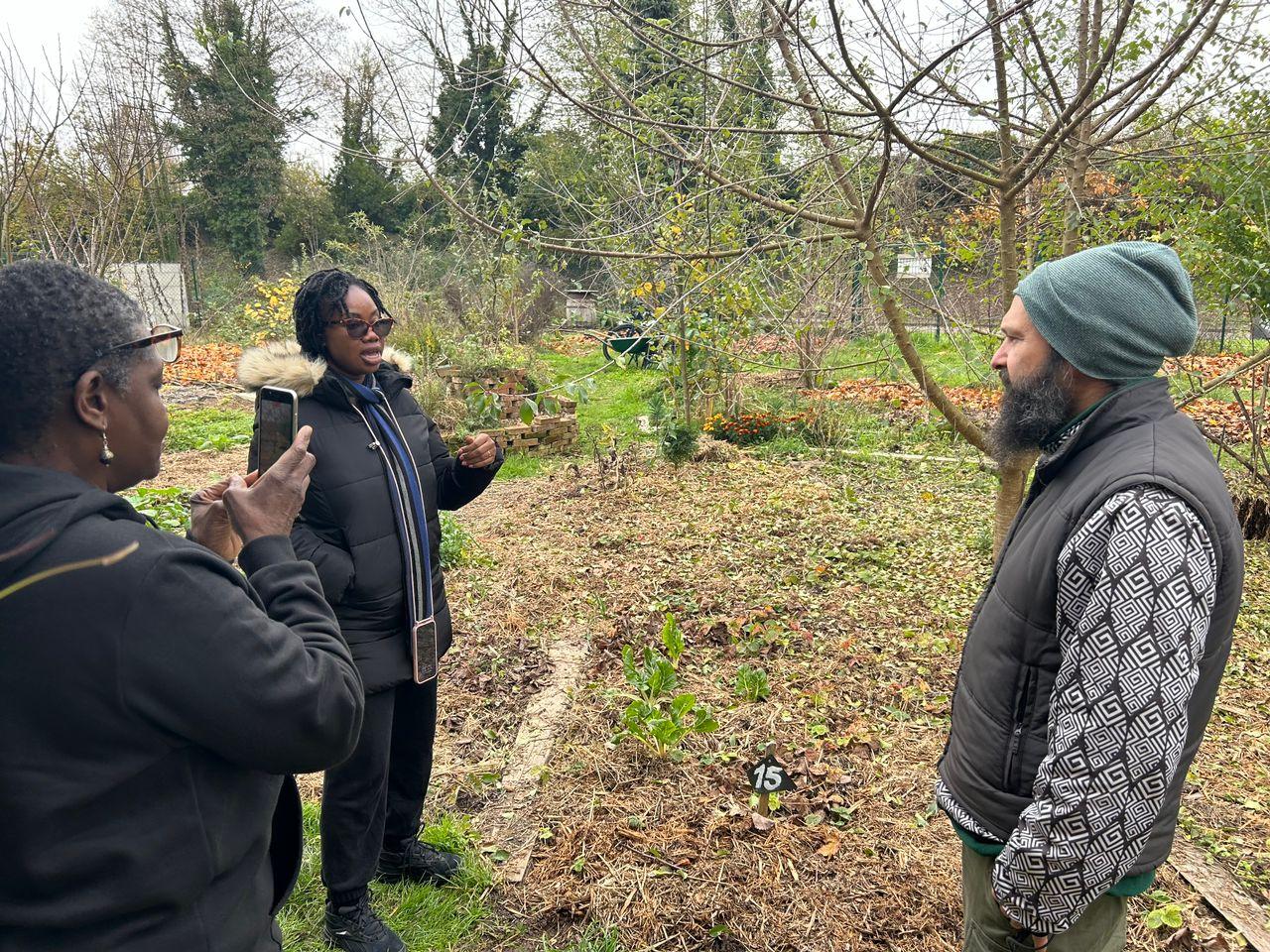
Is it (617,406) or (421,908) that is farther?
(617,406)

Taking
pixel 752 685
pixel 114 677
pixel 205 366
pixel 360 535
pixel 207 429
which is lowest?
pixel 752 685

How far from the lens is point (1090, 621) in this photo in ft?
4.41

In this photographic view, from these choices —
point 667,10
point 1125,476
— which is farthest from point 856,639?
point 667,10

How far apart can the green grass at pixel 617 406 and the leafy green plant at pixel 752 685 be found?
5.15 m

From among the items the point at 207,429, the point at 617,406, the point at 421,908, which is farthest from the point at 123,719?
the point at 617,406

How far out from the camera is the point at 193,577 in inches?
46.2

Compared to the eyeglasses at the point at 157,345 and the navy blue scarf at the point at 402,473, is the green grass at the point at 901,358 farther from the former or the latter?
the eyeglasses at the point at 157,345

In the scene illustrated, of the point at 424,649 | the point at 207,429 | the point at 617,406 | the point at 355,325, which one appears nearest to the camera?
the point at 355,325

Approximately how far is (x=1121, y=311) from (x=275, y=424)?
1725 mm

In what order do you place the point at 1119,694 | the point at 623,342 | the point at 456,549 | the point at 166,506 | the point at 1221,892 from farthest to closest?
the point at 166,506 < the point at 456,549 < the point at 623,342 < the point at 1221,892 < the point at 1119,694

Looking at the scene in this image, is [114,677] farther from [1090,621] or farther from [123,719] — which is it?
[1090,621]

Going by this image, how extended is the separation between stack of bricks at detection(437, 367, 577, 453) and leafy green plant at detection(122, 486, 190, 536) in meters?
3.47

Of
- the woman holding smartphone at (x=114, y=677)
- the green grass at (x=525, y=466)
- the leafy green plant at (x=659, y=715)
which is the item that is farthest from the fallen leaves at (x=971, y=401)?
the woman holding smartphone at (x=114, y=677)

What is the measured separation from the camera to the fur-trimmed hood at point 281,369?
2.31 meters
